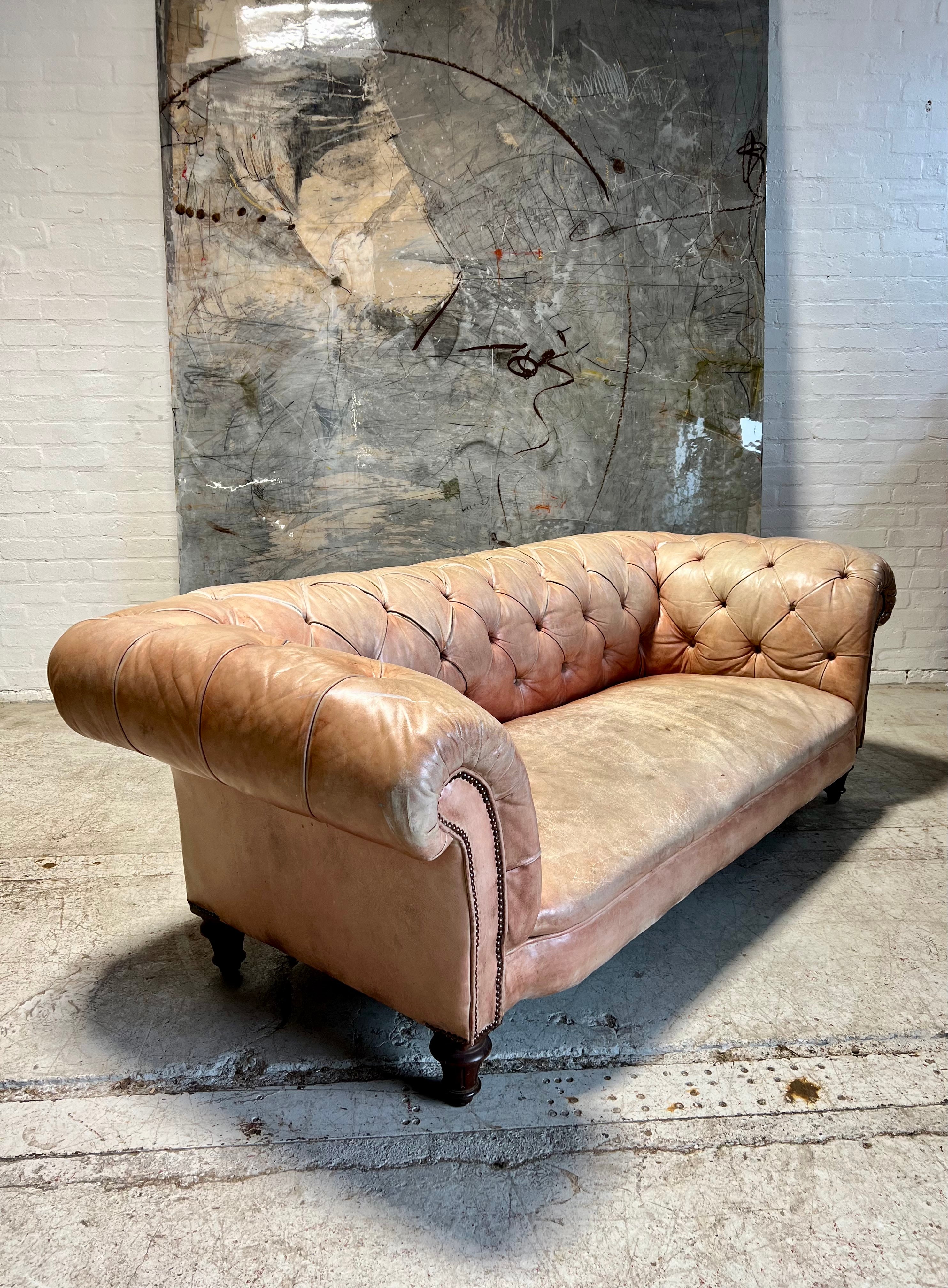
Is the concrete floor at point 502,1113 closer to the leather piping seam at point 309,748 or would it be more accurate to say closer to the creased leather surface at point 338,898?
the creased leather surface at point 338,898

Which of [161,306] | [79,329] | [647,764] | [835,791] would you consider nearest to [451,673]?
[647,764]

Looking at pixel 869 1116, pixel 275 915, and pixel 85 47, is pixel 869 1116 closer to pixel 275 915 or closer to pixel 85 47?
pixel 275 915

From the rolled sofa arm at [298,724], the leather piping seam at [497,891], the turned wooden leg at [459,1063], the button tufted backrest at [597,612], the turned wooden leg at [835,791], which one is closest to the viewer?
the rolled sofa arm at [298,724]

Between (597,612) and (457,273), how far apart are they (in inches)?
62.8

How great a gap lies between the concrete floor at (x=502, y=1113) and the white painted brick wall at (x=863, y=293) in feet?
6.53

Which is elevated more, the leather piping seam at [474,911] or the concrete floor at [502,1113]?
the leather piping seam at [474,911]

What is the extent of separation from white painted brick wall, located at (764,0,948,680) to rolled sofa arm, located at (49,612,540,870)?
2.80 metres

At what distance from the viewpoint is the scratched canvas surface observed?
3.15 m

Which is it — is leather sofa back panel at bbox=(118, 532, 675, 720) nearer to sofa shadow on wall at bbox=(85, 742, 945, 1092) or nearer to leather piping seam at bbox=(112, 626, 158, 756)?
leather piping seam at bbox=(112, 626, 158, 756)

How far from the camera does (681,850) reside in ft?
5.38

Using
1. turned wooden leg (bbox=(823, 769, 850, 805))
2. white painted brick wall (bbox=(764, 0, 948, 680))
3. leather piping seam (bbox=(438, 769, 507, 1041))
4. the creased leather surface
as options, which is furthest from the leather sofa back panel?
white painted brick wall (bbox=(764, 0, 948, 680))

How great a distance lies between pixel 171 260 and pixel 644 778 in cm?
262

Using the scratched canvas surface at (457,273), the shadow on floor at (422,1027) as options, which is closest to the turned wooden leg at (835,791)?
the shadow on floor at (422,1027)

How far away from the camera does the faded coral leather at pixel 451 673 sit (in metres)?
1.12
